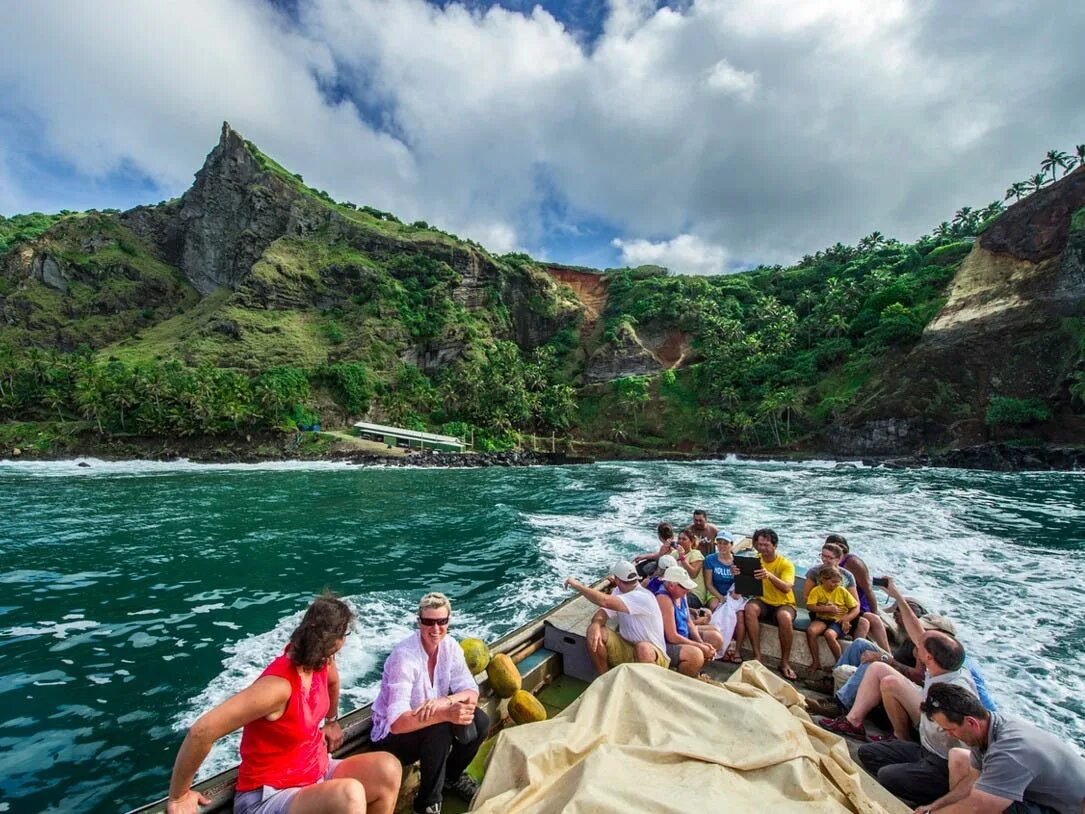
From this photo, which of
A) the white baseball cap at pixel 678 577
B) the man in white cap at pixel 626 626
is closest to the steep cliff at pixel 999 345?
the white baseball cap at pixel 678 577

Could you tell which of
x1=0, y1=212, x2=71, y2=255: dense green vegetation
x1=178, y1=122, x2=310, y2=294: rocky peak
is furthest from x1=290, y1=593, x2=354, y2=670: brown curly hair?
x1=0, y1=212, x2=71, y2=255: dense green vegetation

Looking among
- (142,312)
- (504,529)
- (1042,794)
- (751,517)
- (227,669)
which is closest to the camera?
(1042,794)

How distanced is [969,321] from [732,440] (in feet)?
97.2

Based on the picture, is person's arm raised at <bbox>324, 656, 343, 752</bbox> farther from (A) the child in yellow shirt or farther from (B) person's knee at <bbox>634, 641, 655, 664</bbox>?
(A) the child in yellow shirt

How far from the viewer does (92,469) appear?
44094 mm

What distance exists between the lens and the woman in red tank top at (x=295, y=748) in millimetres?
3025

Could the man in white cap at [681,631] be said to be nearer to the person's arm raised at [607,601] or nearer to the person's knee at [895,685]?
the person's arm raised at [607,601]

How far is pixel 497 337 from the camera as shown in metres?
103

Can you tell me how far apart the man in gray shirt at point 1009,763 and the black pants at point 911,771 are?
534 mm

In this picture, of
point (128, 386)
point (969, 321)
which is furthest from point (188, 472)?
point (969, 321)

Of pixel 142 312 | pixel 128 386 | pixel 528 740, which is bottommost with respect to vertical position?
pixel 528 740

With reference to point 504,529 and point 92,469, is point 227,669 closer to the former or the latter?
point 504,529

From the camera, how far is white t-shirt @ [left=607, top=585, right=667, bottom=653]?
6.04m

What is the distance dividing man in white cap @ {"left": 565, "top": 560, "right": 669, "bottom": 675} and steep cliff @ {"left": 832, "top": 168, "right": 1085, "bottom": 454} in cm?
6130
